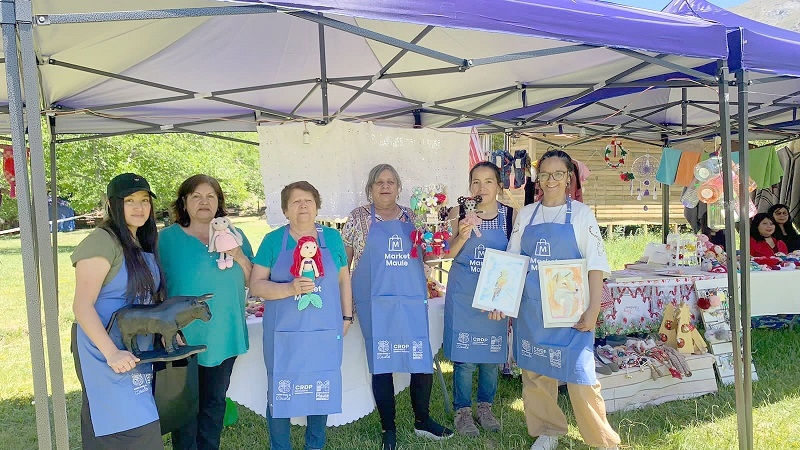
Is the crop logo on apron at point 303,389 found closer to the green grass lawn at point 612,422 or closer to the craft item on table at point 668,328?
the green grass lawn at point 612,422

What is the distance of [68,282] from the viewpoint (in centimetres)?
1011

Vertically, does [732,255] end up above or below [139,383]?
above

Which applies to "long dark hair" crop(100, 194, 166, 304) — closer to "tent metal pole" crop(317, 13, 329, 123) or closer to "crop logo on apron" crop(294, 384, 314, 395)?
"crop logo on apron" crop(294, 384, 314, 395)

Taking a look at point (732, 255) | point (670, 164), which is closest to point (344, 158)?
point (732, 255)

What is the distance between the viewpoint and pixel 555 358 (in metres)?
2.88

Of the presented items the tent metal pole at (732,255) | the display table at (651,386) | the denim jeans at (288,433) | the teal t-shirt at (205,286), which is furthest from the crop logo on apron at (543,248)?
the teal t-shirt at (205,286)

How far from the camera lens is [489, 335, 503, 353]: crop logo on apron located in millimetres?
3295

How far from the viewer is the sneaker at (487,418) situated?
345 centimetres

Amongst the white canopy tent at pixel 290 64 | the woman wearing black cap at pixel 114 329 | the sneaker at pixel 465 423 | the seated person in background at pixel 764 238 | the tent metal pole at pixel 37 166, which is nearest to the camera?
the tent metal pole at pixel 37 166

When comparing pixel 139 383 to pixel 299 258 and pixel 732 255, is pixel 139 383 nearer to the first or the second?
pixel 299 258

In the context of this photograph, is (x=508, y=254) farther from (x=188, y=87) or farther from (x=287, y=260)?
(x=188, y=87)

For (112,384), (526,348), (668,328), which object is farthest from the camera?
(668,328)

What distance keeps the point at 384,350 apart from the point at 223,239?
43.7 inches

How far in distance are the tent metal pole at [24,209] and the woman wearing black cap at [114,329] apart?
0.65 feet
